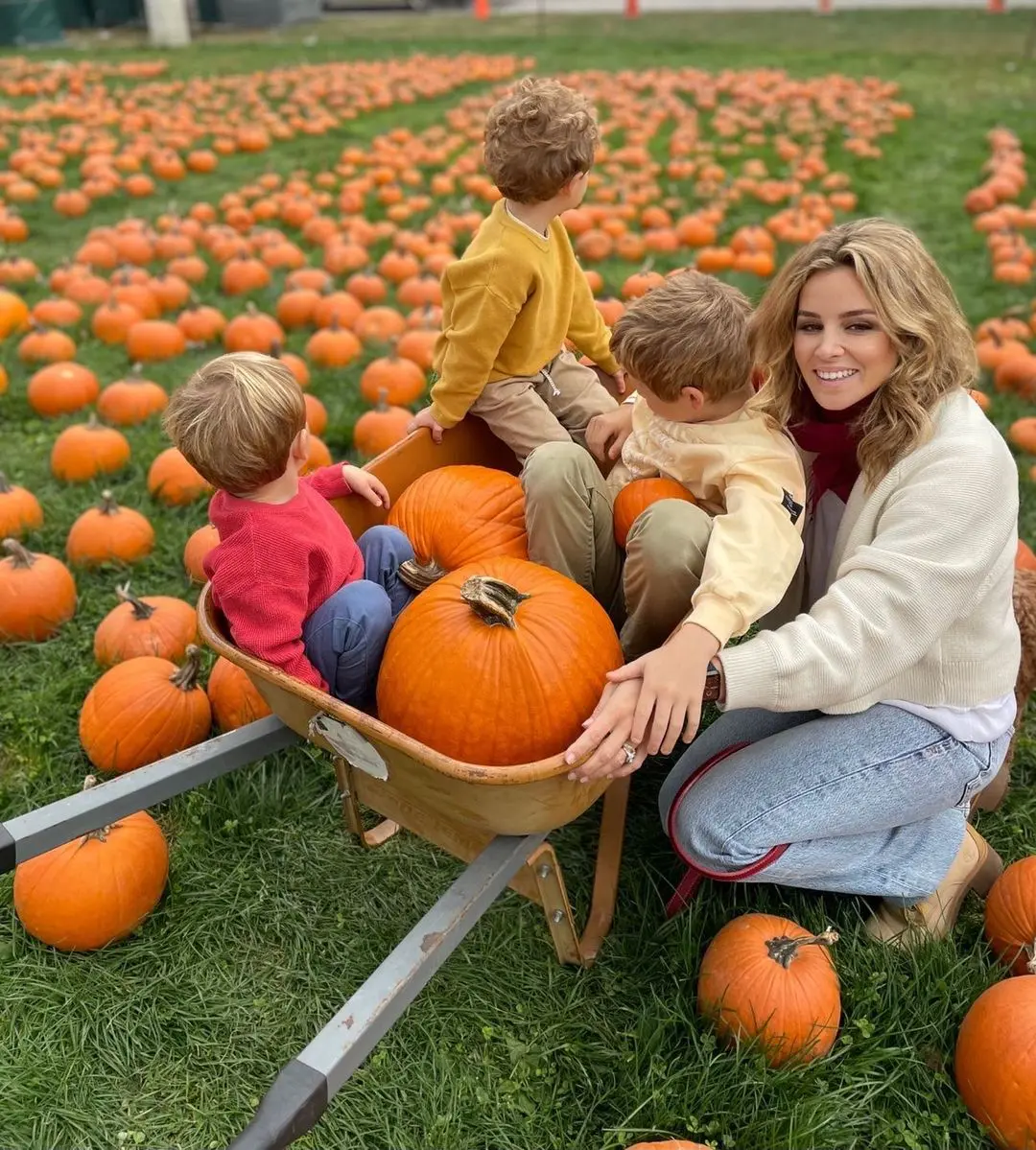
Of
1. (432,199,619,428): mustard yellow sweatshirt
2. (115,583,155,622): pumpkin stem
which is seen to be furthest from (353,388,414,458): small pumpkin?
(115,583,155,622): pumpkin stem

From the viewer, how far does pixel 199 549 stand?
355 cm

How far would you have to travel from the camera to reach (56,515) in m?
4.07

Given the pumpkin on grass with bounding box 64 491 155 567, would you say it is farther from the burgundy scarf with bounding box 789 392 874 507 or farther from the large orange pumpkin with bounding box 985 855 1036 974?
the large orange pumpkin with bounding box 985 855 1036 974

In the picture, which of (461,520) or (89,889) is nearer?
(89,889)

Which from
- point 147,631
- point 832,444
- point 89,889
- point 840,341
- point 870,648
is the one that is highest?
point 840,341

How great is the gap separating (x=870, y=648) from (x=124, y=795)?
1538 millimetres

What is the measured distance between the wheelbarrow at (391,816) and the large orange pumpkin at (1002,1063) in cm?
84

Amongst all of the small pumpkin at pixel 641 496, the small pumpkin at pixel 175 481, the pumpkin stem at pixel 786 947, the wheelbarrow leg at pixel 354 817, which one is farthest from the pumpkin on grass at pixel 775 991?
the small pumpkin at pixel 175 481

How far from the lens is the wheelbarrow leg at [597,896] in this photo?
7.40 feet

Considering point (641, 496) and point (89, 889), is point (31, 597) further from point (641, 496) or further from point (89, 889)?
point (641, 496)

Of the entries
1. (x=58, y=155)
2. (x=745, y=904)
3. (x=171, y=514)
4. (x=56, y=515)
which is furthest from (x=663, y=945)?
(x=58, y=155)

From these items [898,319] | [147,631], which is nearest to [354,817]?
[147,631]

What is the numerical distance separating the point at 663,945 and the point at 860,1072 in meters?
0.51

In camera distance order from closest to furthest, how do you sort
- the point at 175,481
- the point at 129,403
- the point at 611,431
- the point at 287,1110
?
the point at 287,1110
the point at 611,431
the point at 175,481
the point at 129,403
